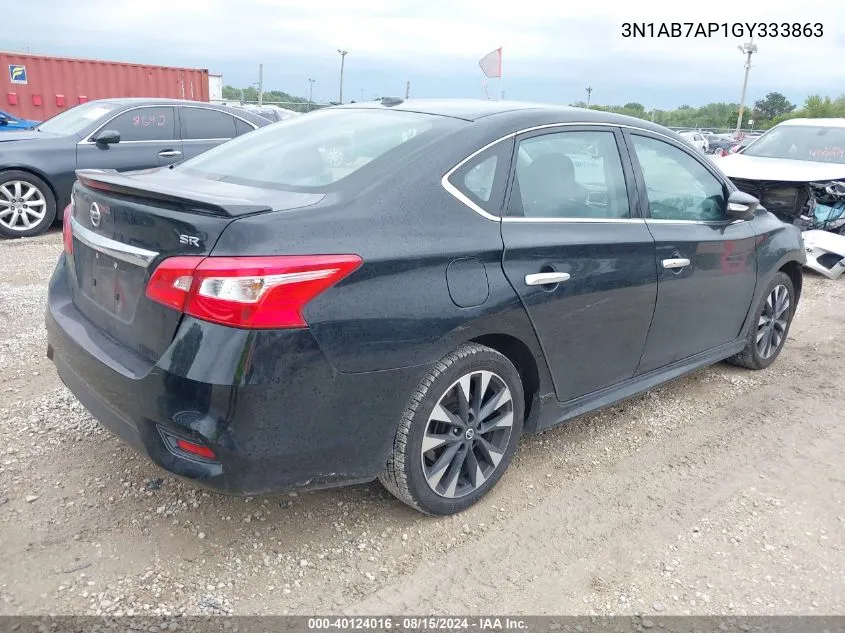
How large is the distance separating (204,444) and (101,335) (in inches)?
27.0

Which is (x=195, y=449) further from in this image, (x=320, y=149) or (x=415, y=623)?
(x=320, y=149)

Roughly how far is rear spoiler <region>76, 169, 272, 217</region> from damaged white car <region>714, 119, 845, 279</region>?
25.0 feet

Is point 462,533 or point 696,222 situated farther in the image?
point 696,222

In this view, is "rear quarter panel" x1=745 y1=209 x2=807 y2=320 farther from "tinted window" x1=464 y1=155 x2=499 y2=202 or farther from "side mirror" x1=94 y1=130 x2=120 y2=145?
"side mirror" x1=94 y1=130 x2=120 y2=145

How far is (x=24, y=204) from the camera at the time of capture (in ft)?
24.5

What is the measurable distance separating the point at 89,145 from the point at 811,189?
8.34m

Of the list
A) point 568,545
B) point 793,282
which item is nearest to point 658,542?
point 568,545

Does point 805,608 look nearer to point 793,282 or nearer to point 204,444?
point 204,444

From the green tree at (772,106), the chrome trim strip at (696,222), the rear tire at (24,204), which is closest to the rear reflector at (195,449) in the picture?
the chrome trim strip at (696,222)

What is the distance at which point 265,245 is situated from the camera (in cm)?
218

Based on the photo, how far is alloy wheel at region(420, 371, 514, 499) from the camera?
271cm

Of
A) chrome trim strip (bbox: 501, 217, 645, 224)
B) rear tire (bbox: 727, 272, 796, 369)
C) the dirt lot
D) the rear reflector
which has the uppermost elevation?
chrome trim strip (bbox: 501, 217, 645, 224)

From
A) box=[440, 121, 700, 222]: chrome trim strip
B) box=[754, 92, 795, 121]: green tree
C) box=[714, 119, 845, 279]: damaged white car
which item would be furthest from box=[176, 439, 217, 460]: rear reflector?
box=[754, 92, 795, 121]: green tree

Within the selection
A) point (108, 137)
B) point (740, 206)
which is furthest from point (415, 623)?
point (108, 137)
